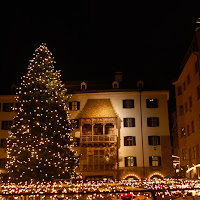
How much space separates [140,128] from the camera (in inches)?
1671

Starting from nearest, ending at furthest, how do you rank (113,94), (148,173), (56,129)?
(56,129)
(148,173)
(113,94)

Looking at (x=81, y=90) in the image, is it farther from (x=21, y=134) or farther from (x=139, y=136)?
(x=21, y=134)

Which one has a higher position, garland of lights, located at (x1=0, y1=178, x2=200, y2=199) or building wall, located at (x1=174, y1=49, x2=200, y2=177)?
building wall, located at (x1=174, y1=49, x2=200, y2=177)

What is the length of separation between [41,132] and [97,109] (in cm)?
1609

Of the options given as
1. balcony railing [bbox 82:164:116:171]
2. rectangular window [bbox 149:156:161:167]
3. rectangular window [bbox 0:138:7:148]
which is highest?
rectangular window [bbox 0:138:7:148]

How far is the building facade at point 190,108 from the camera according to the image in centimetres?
3095

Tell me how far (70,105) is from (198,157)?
2013 centimetres

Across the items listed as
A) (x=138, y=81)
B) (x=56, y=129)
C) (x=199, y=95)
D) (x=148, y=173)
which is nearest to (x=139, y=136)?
(x=148, y=173)

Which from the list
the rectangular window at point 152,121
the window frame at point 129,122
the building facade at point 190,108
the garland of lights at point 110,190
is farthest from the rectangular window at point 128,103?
the garland of lights at point 110,190

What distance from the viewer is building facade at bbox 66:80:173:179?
41000mm

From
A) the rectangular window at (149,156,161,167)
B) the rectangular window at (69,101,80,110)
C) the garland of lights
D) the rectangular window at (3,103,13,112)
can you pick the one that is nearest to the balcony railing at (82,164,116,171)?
the rectangular window at (149,156,161,167)

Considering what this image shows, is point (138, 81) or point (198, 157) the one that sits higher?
point (138, 81)

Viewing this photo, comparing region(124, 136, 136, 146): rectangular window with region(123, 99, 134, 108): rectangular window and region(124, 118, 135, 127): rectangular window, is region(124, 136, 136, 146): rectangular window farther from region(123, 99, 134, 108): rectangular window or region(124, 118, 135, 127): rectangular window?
region(123, 99, 134, 108): rectangular window

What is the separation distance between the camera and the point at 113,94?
44.1 meters
